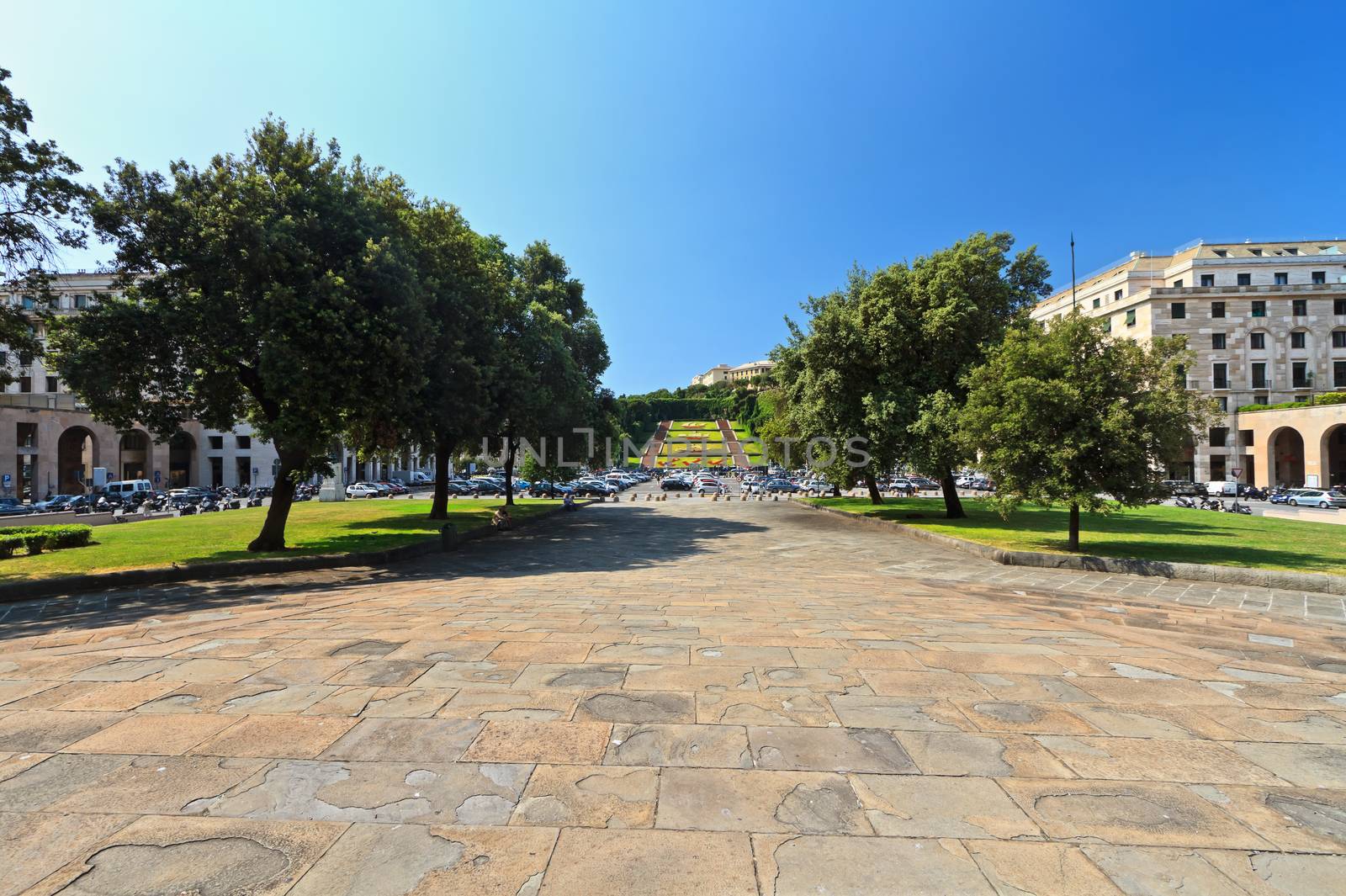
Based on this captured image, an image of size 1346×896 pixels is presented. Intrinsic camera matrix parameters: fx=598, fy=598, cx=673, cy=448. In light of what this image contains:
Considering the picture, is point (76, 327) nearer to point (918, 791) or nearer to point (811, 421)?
point (918, 791)

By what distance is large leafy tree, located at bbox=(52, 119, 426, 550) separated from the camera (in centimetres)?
1242

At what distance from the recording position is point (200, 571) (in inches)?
453

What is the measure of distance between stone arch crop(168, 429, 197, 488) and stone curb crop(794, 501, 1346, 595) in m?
71.2

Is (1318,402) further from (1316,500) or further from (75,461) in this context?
(75,461)

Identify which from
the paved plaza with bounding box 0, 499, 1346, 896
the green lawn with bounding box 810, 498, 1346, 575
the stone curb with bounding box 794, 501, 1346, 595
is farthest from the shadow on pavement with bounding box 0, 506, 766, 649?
the green lawn with bounding box 810, 498, 1346, 575

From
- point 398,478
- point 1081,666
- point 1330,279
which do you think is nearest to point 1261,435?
point 1330,279

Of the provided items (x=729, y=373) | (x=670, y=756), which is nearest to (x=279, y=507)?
(x=670, y=756)

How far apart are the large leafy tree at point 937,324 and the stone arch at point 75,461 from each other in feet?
202

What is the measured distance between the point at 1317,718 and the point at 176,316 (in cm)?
1747

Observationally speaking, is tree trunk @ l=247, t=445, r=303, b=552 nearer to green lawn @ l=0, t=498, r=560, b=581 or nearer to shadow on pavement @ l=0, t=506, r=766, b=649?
green lawn @ l=0, t=498, r=560, b=581

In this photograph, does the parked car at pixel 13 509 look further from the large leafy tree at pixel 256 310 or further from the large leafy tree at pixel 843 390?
the large leafy tree at pixel 843 390

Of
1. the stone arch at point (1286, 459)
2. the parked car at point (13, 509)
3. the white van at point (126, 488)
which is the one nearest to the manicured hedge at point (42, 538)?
the parked car at point (13, 509)

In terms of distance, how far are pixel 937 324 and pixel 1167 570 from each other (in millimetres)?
10722

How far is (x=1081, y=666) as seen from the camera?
210 inches
